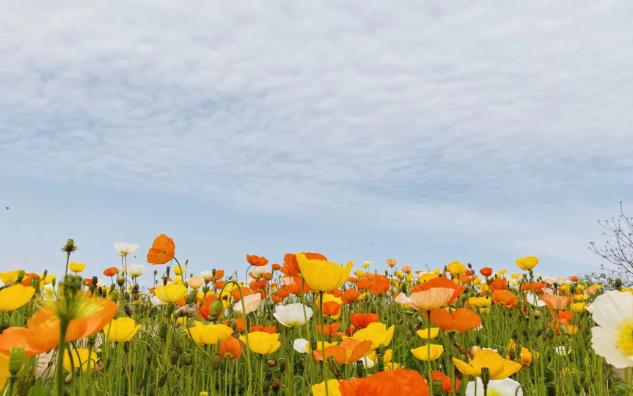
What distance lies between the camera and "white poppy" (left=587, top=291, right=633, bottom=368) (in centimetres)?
169

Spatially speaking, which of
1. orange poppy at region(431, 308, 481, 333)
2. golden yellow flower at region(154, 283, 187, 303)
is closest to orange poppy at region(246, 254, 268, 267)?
golden yellow flower at region(154, 283, 187, 303)

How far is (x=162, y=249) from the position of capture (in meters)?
2.99

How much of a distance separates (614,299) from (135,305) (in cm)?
372

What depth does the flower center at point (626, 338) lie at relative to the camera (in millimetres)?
1690

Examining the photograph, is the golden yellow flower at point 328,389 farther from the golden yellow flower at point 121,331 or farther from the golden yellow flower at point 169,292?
the golden yellow flower at point 169,292

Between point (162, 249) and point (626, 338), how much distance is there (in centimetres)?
216

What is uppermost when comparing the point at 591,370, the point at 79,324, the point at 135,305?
the point at 79,324

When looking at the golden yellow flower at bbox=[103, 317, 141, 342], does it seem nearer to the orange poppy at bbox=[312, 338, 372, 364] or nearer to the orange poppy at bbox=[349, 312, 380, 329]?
the orange poppy at bbox=[312, 338, 372, 364]

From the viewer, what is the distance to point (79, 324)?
1062 mm

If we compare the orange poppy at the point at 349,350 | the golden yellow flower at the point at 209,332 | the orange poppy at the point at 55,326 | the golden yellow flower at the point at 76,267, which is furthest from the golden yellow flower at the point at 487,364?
the golden yellow flower at the point at 76,267

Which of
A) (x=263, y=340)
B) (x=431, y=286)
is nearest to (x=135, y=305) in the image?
(x=263, y=340)

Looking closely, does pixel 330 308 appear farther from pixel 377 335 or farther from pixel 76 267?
pixel 76 267

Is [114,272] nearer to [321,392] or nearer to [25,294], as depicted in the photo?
[25,294]

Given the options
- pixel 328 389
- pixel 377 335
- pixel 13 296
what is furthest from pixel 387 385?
pixel 13 296
